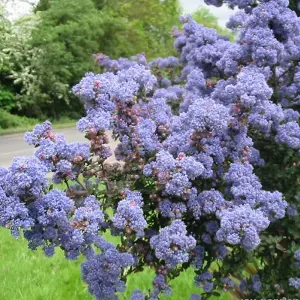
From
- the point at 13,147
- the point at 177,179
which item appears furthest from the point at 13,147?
the point at 177,179

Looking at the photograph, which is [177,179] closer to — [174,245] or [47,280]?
[174,245]

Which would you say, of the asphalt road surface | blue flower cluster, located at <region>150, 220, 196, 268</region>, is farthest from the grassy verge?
blue flower cluster, located at <region>150, 220, 196, 268</region>

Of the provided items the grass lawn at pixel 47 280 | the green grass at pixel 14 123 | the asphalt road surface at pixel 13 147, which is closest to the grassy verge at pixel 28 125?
the green grass at pixel 14 123

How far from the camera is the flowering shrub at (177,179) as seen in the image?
2115mm

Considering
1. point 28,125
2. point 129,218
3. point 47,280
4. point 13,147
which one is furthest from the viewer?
point 28,125

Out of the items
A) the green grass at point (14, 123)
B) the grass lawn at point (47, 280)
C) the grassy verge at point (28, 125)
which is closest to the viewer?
the grass lawn at point (47, 280)

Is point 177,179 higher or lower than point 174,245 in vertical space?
higher

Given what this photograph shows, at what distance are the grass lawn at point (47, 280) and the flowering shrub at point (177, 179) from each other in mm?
1453

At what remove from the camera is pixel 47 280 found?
4406 millimetres

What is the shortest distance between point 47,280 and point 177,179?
256cm

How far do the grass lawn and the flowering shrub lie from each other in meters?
1.45

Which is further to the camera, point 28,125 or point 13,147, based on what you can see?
point 28,125

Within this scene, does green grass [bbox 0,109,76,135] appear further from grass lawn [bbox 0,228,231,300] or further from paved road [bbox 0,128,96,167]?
grass lawn [bbox 0,228,231,300]

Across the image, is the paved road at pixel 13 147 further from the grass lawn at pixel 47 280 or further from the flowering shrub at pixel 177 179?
the flowering shrub at pixel 177 179
